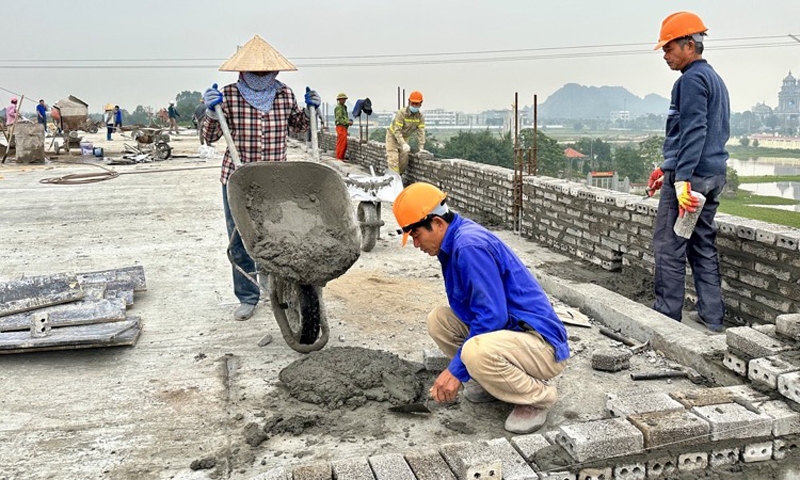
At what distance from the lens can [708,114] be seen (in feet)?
14.8

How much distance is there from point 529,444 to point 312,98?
10.3 ft

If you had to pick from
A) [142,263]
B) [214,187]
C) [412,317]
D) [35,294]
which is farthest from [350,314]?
[214,187]

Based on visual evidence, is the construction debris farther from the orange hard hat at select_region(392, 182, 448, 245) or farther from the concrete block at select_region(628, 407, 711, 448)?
the concrete block at select_region(628, 407, 711, 448)

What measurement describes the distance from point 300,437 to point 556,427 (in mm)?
1254

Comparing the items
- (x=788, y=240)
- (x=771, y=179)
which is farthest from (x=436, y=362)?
(x=771, y=179)

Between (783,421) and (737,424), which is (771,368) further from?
(737,424)

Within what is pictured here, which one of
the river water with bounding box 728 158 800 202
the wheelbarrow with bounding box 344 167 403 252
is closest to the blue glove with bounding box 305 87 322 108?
the wheelbarrow with bounding box 344 167 403 252

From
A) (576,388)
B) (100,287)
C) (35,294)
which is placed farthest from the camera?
(100,287)

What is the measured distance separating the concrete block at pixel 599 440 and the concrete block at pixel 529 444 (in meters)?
0.07

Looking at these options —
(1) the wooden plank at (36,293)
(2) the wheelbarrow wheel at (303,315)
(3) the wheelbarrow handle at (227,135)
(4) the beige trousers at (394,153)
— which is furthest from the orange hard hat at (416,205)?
(4) the beige trousers at (394,153)

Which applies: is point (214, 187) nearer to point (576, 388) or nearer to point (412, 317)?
point (412, 317)

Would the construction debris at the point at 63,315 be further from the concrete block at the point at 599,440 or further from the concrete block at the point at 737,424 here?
the concrete block at the point at 737,424

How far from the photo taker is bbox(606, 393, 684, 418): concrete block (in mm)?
2992

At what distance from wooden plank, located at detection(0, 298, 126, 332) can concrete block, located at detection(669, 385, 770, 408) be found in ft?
11.7
